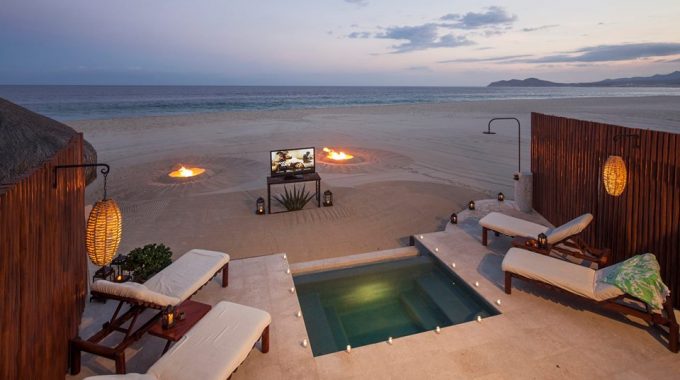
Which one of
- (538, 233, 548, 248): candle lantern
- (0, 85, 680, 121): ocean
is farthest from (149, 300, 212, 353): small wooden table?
(0, 85, 680, 121): ocean

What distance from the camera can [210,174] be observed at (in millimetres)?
11117

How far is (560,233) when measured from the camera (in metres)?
4.87

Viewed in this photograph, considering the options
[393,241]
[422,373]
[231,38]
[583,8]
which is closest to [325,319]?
[422,373]

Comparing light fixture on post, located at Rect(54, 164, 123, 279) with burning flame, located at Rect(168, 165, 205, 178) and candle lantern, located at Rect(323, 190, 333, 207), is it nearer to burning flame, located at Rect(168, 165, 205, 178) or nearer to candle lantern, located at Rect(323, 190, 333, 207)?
candle lantern, located at Rect(323, 190, 333, 207)

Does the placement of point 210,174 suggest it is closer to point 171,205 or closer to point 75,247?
point 171,205

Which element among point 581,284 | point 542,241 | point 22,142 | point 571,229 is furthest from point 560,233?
point 22,142

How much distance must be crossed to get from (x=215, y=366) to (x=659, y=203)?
4657 millimetres

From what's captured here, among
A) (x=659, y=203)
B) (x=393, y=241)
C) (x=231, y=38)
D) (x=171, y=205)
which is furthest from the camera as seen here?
(x=231, y=38)

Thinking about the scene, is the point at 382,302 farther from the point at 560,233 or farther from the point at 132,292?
the point at 132,292

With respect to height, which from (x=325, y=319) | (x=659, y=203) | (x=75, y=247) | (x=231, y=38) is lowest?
(x=325, y=319)

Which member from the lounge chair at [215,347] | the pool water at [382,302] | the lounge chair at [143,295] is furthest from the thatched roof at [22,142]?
the pool water at [382,302]

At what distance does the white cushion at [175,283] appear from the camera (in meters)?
A: 3.42

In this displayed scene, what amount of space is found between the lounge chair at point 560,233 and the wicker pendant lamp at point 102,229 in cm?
486

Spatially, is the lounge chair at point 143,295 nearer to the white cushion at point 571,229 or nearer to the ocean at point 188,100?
the white cushion at point 571,229
